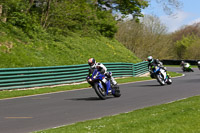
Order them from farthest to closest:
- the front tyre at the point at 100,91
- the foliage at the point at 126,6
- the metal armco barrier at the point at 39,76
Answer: the foliage at the point at 126,6
the metal armco barrier at the point at 39,76
the front tyre at the point at 100,91

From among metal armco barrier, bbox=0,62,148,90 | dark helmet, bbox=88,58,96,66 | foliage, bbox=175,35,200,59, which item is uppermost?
dark helmet, bbox=88,58,96,66

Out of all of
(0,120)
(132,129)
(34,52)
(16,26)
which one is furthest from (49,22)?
(132,129)

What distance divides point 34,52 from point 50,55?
1.48m

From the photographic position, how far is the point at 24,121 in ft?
28.4

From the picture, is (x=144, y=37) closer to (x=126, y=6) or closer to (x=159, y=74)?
(x=126, y=6)

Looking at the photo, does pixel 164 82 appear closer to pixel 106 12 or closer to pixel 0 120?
pixel 0 120

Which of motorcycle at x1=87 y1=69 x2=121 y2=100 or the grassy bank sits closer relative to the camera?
motorcycle at x1=87 y1=69 x2=121 y2=100

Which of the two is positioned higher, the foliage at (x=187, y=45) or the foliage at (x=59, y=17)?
the foliage at (x=59, y=17)

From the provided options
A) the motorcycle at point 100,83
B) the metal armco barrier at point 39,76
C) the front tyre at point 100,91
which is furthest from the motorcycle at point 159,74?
the front tyre at point 100,91

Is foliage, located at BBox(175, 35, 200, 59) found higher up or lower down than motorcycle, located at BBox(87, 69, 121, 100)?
lower down

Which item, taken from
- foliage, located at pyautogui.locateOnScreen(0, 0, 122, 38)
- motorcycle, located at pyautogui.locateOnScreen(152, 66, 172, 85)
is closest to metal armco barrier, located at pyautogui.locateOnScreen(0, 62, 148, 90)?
motorcycle, located at pyautogui.locateOnScreen(152, 66, 172, 85)

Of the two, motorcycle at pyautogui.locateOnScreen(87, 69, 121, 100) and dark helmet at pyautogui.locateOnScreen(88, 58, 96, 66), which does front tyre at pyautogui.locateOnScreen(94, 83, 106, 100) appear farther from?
dark helmet at pyautogui.locateOnScreen(88, 58, 96, 66)

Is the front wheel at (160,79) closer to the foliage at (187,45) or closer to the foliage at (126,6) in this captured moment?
the foliage at (126,6)

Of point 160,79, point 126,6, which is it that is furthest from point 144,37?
point 160,79
